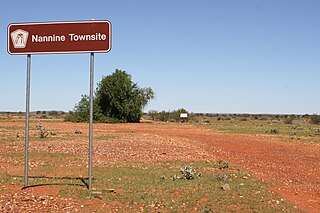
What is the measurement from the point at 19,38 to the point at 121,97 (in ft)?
162

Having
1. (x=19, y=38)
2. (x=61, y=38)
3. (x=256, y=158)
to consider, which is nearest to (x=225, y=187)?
(x=61, y=38)

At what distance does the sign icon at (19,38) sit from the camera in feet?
29.9

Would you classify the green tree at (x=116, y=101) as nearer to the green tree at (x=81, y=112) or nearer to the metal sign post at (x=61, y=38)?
the green tree at (x=81, y=112)

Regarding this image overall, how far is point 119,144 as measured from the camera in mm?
21047

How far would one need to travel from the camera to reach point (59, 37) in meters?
9.01

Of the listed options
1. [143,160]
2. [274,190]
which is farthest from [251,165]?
[274,190]

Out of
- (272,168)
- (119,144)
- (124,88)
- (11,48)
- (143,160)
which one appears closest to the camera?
(11,48)

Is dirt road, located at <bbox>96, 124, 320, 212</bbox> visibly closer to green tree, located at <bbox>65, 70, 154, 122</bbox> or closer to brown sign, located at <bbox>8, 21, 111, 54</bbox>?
brown sign, located at <bbox>8, 21, 111, 54</bbox>

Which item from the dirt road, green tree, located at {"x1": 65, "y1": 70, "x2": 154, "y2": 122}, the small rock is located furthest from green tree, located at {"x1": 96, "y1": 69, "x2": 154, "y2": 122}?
the small rock

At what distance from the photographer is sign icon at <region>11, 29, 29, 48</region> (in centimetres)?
910

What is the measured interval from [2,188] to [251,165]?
29.4 ft

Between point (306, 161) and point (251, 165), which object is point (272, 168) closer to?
point (251, 165)

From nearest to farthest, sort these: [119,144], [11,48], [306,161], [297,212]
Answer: [297,212]
[11,48]
[306,161]
[119,144]

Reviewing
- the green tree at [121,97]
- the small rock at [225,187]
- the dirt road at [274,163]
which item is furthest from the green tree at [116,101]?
the small rock at [225,187]
